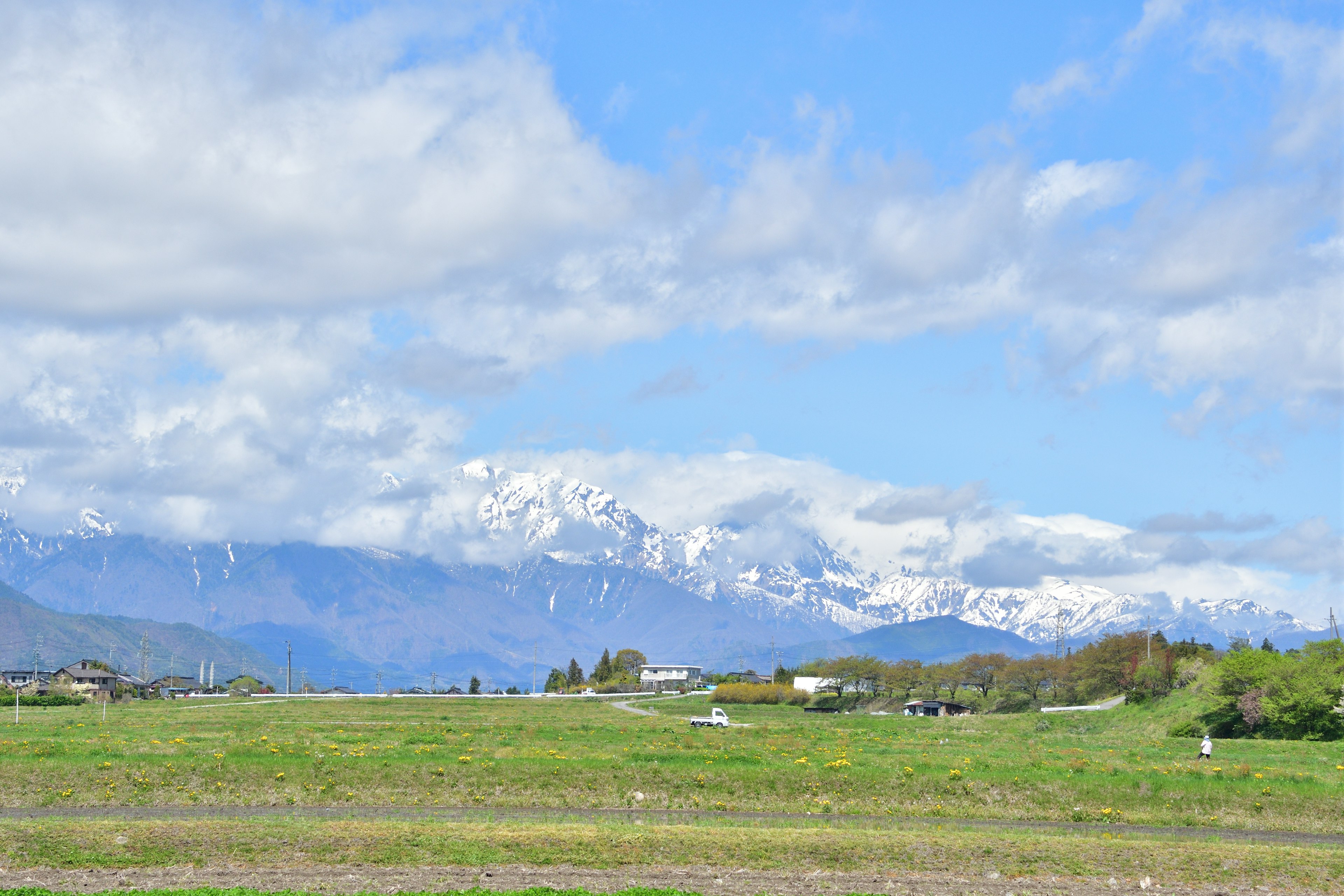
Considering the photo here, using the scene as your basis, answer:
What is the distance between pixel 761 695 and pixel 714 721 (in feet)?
305

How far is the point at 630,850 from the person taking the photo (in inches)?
1240

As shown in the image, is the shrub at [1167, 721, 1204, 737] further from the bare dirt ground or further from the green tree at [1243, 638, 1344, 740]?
the bare dirt ground

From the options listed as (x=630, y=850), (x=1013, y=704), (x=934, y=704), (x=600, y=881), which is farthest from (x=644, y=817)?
(x=1013, y=704)

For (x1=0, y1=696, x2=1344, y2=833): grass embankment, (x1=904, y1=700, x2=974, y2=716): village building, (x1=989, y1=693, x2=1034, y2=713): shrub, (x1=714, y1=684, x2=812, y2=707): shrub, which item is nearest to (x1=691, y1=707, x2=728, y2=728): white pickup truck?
(x1=0, y1=696, x2=1344, y2=833): grass embankment

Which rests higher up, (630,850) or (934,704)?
(630,850)

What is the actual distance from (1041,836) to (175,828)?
26036 millimetres

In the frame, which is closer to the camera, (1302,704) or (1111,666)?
(1302,704)

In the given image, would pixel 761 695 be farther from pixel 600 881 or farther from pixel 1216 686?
pixel 600 881

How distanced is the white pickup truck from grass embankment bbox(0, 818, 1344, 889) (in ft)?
207

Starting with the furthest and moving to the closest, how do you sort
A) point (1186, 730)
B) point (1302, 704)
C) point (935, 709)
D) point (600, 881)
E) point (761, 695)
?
→ 1. point (761, 695)
2. point (935, 709)
3. point (1186, 730)
4. point (1302, 704)
5. point (600, 881)

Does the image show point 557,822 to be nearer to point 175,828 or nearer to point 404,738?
point 175,828

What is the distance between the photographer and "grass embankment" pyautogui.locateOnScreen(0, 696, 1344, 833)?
42.1 meters

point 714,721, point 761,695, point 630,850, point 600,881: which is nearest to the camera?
point 600,881

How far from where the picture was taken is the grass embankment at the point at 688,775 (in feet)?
138
